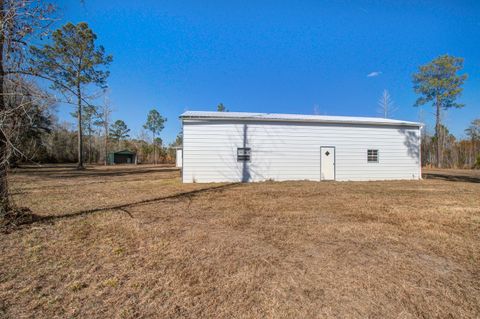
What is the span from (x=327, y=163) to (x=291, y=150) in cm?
224

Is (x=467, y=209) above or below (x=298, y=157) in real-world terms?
below

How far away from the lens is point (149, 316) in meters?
1.76

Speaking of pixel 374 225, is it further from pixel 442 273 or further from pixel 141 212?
pixel 141 212

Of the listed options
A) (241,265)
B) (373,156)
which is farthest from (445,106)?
(241,265)

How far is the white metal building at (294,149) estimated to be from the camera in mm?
10727

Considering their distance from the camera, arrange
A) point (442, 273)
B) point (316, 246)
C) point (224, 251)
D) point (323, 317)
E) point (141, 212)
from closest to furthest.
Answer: point (323, 317) < point (442, 273) < point (224, 251) < point (316, 246) < point (141, 212)

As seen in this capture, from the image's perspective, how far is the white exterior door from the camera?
38.4 ft

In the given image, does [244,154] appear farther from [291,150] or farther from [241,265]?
[241,265]

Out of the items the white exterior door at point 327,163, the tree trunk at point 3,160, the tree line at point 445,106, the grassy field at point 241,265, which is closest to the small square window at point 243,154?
the white exterior door at point 327,163

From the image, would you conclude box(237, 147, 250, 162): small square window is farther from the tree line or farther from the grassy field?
the tree line

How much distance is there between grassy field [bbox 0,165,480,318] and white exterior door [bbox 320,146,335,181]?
656cm

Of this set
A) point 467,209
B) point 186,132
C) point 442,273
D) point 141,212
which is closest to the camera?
point 442,273

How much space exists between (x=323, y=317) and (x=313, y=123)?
11.0m

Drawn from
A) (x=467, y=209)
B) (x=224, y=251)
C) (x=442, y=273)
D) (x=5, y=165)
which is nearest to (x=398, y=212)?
(x=467, y=209)
